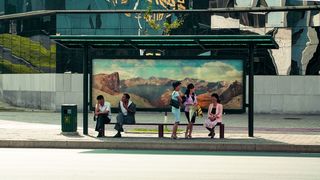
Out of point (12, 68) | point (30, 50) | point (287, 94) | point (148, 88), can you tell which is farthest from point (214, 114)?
→ point (12, 68)

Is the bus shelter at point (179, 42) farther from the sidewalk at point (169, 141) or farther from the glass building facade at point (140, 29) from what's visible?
the glass building facade at point (140, 29)

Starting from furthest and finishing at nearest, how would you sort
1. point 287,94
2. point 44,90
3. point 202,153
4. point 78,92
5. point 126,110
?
point 44,90
point 78,92
point 287,94
point 126,110
point 202,153

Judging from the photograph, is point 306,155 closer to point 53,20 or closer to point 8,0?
point 53,20

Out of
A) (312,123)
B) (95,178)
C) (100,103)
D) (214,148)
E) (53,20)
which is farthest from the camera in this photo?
(53,20)

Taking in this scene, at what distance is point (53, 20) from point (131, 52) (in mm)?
5171

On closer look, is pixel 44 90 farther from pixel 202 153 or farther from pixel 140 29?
pixel 202 153

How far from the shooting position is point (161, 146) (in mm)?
16016

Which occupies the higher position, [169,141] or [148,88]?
[148,88]

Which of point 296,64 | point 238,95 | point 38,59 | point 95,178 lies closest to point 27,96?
point 38,59

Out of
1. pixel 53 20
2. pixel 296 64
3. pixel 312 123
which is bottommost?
pixel 312 123

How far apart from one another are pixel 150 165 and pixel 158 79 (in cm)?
691

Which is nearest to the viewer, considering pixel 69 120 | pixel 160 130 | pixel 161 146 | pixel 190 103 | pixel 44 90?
pixel 161 146

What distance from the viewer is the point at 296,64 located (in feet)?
98.2

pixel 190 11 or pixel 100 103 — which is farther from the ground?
pixel 190 11
